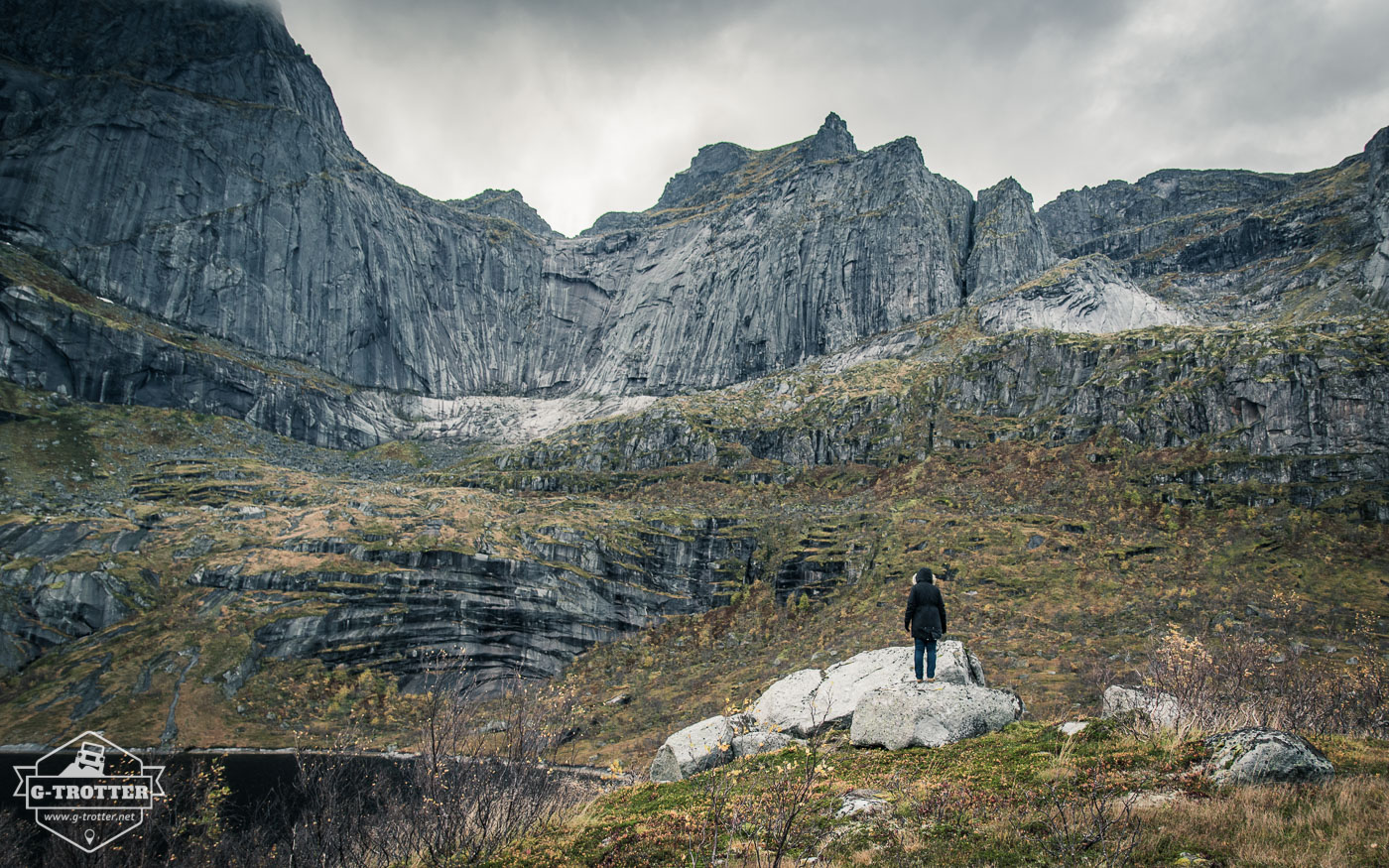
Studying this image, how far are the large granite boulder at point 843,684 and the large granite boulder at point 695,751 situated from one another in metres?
1.31

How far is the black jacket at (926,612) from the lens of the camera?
2080cm

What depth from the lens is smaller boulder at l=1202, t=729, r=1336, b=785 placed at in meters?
10.9

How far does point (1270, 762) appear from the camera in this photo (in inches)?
437

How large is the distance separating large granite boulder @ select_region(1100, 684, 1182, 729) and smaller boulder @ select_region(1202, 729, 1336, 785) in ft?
10.1

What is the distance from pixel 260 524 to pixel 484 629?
4733cm

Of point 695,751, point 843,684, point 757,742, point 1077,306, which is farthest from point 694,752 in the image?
point 1077,306

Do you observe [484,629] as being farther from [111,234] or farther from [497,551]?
[111,234]

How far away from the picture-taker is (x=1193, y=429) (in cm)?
10812

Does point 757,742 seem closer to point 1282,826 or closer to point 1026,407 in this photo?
point 1282,826

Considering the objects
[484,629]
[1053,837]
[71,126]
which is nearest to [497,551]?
[484,629]

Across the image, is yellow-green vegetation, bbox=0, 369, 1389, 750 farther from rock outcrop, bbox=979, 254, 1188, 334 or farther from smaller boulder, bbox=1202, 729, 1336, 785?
smaller boulder, bbox=1202, 729, 1336, 785

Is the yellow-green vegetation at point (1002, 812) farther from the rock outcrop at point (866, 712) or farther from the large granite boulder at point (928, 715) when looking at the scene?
the rock outcrop at point (866, 712)

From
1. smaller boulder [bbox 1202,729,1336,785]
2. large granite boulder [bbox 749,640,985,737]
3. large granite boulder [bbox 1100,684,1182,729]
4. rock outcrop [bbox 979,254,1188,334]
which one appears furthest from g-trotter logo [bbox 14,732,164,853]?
rock outcrop [bbox 979,254,1188,334]

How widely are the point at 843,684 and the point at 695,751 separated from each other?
7004 mm
